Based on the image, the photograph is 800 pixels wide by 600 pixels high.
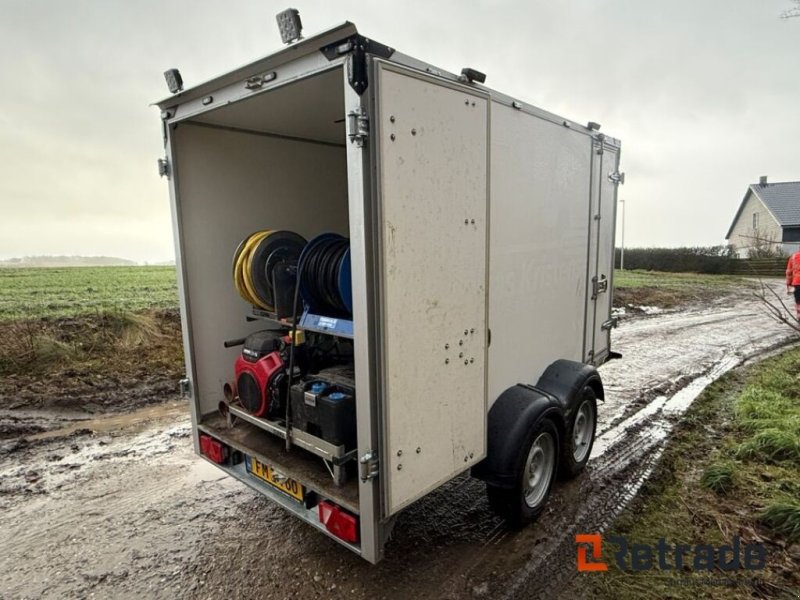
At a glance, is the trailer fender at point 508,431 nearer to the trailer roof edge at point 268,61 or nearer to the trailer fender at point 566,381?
the trailer fender at point 566,381

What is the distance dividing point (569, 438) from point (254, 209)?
121 inches

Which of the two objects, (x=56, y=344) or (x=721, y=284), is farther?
(x=721, y=284)

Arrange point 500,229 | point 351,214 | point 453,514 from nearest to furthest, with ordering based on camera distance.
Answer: point 351,214, point 500,229, point 453,514

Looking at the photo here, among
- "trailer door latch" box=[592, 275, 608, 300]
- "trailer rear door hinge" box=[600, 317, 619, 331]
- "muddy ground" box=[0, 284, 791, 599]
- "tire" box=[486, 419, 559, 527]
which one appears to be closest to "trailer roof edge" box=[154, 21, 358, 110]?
"tire" box=[486, 419, 559, 527]

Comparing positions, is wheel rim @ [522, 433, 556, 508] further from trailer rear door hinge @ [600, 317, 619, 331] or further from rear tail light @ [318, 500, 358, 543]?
trailer rear door hinge @ [600, 317, 619, 331]

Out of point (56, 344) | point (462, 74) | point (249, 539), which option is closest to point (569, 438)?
point (249, 539)

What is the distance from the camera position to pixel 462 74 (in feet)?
8.08

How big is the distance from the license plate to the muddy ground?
47 centimetres

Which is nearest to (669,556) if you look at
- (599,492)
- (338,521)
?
(599,492)

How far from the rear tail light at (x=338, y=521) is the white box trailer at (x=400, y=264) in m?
0.01

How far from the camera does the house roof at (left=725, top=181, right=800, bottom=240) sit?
27016 millimetres

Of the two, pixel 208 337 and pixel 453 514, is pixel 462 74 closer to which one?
pixel 208 337

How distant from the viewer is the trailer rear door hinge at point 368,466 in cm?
212

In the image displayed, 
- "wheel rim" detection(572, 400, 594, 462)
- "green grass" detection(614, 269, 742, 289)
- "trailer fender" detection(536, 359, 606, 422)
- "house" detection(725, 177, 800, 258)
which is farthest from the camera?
"house" detection(725, 177, 800, 258)
